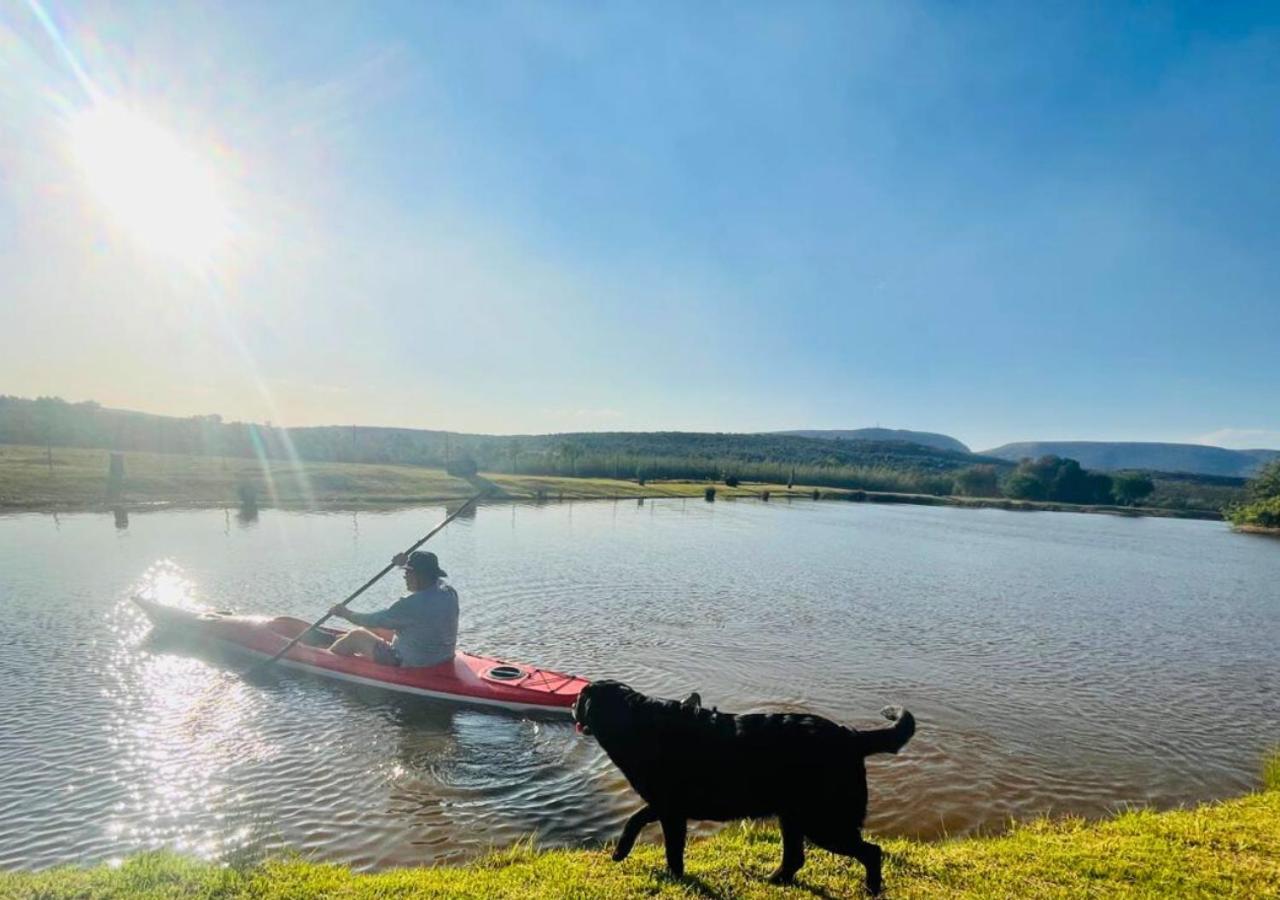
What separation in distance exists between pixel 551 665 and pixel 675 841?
7978mm

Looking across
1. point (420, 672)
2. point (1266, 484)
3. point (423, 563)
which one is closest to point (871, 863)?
point (423, 563)

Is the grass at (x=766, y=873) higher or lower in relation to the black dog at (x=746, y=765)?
lower

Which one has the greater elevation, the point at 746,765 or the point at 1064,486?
the point at 1064,486

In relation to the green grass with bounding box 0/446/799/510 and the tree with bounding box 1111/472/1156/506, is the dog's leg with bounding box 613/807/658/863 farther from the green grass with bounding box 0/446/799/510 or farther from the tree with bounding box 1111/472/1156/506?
the tree with bounding box 1111/472/1156/506

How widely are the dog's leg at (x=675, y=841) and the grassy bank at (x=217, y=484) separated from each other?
1466 inches

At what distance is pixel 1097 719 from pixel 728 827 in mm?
8217

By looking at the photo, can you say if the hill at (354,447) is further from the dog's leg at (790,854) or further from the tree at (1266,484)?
the dog's leg at (790,854)

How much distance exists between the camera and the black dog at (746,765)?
5.04 meters

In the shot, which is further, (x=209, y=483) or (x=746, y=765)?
(x=209, y=483)

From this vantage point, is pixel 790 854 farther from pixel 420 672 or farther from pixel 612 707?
pixel 420 672

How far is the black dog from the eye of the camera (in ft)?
16.5

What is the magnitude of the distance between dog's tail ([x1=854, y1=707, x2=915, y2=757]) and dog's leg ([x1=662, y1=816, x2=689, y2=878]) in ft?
5.03

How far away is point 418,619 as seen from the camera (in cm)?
1033

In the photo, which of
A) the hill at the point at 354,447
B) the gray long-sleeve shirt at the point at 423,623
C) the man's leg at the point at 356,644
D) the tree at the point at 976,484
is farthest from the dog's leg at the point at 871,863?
the tree at the point at 976,484
